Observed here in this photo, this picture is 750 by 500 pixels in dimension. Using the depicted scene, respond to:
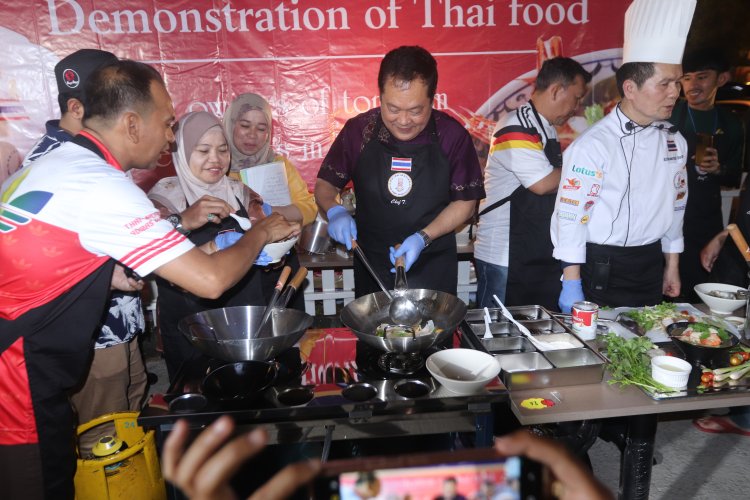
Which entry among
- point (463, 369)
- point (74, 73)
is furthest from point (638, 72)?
point (74, 73)

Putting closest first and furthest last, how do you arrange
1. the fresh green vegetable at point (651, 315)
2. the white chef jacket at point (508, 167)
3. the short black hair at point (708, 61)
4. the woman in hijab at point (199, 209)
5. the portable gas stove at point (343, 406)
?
the portable gas stove at point (343, 406) < the fresh green vegetable at point (651, 315) < the woman in hijab at point (199, 209) < the white chef jacket at point (508, 167) < the short black hair at point (708, 61)

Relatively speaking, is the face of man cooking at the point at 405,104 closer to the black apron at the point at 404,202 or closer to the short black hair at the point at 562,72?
the black apron at the point at 404,202

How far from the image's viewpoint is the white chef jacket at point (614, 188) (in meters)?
2.27

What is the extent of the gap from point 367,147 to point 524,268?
122cm

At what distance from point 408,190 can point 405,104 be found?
502mm

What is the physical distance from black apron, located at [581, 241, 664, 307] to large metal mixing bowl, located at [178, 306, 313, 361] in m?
1.35

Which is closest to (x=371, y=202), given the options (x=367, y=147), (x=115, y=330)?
(x=367, y=147)

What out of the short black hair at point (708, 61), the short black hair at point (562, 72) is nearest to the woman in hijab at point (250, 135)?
the short black hair at point (562, 72)

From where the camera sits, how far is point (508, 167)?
3.04 m

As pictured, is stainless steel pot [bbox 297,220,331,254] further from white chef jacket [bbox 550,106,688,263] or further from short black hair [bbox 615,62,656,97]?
short black hair [bbox 615,62,656,97]

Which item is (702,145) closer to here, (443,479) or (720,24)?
(720,24)

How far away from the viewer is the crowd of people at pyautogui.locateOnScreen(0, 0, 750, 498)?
146cm

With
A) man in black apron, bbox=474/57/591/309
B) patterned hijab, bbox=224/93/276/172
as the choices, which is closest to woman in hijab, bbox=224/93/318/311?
patterned hijab, bbox=224/93/276/172

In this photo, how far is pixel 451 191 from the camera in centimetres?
268
